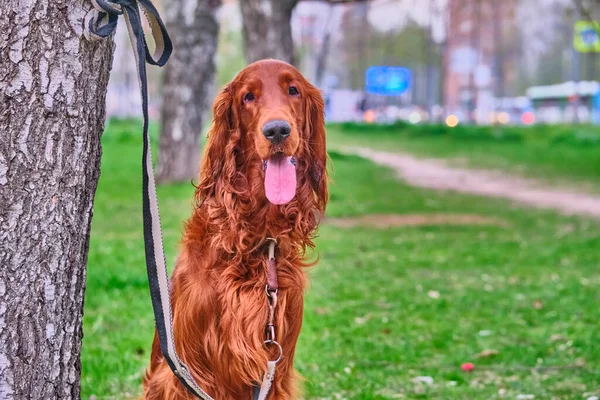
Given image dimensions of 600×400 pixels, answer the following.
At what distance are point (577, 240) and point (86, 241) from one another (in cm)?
861

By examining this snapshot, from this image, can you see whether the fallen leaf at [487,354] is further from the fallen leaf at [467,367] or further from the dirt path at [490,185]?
the dirt path at [490,185]

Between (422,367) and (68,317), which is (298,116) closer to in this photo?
(68,317)

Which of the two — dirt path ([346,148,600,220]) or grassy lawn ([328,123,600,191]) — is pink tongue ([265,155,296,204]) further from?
grassy lawn ([328,123,600,191])

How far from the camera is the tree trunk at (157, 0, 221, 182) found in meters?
15.4

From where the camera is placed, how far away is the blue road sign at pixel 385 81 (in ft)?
167

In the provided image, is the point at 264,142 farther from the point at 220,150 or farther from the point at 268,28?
the point at 268,28

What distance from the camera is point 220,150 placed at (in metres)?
3.46

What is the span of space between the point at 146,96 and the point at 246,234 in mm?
757

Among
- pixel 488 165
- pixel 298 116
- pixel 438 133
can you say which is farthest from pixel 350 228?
pixel 438 133

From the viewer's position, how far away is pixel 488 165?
22.8m

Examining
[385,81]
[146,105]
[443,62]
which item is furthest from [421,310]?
[385,81]

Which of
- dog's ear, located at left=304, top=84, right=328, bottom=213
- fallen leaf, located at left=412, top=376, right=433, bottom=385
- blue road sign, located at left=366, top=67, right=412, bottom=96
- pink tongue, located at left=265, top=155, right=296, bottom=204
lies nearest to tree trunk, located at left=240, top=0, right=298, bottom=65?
fallen leaf, located at left=412, top=376, right=433, bottom=385

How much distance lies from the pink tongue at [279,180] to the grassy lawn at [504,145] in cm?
1469

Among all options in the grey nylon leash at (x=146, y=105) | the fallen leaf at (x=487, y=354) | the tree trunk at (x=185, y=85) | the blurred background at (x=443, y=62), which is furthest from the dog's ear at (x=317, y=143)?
the blurred background at (x=443, y=62)
